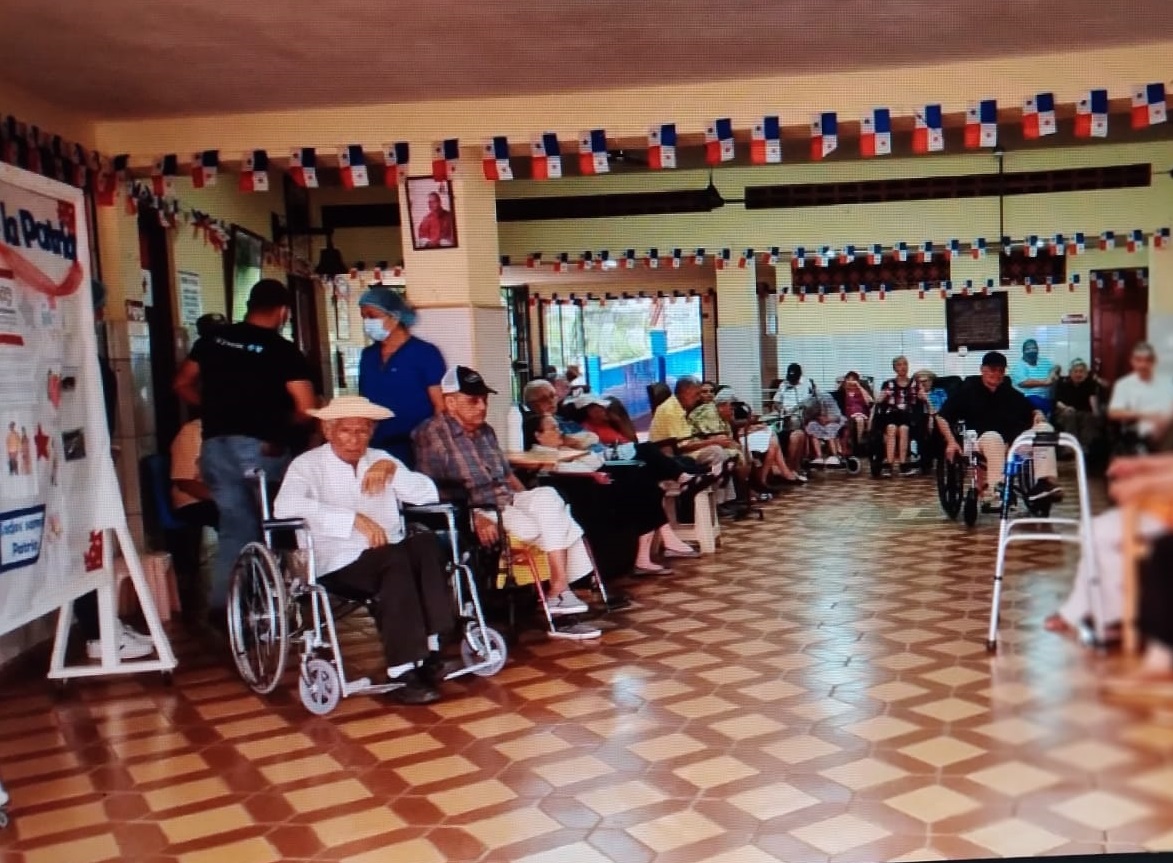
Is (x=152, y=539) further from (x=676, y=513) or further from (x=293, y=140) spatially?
(x=676, y=513)

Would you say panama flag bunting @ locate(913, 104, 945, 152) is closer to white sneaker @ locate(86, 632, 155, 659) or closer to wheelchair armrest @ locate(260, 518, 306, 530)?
wheelchair armrest @ locate(260, 518, 306, 530)

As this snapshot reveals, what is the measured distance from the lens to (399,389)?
4.57m

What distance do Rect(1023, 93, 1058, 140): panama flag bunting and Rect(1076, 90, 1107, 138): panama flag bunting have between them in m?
0.11

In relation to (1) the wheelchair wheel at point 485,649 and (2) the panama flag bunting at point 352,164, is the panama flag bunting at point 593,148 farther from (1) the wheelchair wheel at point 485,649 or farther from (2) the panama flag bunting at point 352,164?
(1) the wheelchair wheel at point 485,649

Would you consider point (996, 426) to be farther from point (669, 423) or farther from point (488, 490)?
point (669, 423)

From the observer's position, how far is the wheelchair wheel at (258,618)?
3658 millimetres

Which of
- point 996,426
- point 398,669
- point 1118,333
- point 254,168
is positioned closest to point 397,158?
point 254,168

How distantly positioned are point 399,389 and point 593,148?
5.48ft

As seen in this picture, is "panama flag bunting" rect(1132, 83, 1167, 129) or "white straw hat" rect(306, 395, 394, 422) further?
"panama flag bunting" rect(1132, 83, 1167, 129)

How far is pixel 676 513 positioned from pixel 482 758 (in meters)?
3.60

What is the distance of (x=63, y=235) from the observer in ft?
11.2

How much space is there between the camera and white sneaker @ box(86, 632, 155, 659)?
4238mm

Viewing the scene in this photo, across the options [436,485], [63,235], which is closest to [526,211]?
[436,485]

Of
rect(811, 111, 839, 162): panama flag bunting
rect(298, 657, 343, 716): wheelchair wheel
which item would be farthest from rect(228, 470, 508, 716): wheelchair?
rect(811, 111, 839, 162): panama flag bunting
